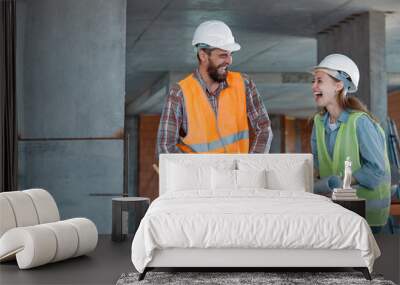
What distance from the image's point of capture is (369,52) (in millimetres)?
8047

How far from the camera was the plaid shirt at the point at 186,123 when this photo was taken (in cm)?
677

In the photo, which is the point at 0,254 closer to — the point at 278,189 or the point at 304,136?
the point at 278,189

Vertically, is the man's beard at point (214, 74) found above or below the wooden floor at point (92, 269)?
above

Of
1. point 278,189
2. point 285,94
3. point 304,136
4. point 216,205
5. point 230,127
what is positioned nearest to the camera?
point 216,205

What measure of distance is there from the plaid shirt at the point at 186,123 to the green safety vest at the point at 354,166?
26.1 inches

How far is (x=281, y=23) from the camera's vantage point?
27.7 feet

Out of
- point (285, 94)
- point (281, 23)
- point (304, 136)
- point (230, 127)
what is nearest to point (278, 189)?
point (230, 127)

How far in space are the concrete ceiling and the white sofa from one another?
10.6 feet

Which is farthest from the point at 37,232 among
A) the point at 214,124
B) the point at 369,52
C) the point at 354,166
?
the point at 369,52

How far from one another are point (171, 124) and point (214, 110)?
0.47 m

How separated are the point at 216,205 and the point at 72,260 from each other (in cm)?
138

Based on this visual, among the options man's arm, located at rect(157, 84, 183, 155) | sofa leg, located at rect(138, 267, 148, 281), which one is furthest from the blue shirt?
sofa leg, located at rect(138, 267, 148, 281)

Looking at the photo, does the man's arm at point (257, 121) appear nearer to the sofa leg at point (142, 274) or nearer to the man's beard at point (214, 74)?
the man's beard at point (214, 74)

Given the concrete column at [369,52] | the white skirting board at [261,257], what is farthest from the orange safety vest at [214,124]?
the white skirting board at [261,257]
